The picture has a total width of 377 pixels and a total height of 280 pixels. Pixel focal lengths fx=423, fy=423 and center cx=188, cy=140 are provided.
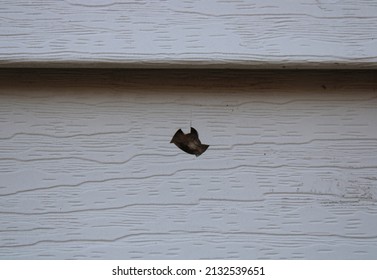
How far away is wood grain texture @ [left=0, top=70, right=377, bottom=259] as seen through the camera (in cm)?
68

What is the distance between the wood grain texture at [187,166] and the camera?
680mm

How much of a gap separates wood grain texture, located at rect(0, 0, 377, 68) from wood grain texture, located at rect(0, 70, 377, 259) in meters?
0.05

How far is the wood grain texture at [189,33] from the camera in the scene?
2.11ft

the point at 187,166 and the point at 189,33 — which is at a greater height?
the point at 189,33

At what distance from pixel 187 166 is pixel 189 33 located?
210mm

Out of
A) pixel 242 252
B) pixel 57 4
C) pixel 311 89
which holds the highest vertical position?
pixel 57 4

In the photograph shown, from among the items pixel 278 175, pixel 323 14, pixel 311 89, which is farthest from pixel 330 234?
pixel 323 14

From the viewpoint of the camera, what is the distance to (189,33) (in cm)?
65

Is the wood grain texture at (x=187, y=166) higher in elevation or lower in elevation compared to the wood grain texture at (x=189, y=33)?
lower

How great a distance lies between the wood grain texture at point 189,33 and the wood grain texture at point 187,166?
0.05 meters

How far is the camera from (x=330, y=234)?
0.68 m

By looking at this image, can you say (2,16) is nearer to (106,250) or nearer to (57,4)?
(57,4)

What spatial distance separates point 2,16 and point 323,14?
1.63ft

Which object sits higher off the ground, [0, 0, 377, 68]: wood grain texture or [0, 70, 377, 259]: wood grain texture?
[0, 0, 377, 68]: wood grain texture
